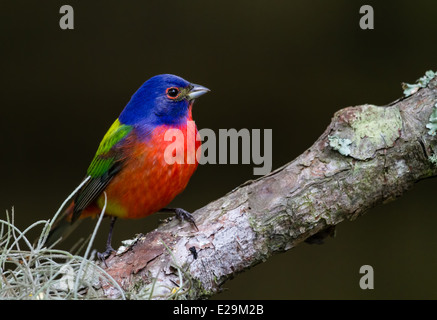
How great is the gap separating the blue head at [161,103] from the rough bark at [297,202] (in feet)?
2.14

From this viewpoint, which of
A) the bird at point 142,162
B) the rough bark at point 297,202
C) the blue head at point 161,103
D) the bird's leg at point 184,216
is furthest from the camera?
the blue head at point 161,103

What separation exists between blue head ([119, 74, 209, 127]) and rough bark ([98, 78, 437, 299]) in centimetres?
65

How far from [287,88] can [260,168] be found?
193 cm

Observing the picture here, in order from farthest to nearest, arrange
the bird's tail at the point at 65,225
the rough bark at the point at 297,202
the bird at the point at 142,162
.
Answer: the bird's tail at the point at 65,225, the bird at the point at 142,162, the rough bark at the point at 297,202

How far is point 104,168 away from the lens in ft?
10.2

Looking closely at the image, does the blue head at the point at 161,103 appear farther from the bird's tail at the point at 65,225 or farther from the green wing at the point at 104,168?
the bird's tail at the point at 65,225

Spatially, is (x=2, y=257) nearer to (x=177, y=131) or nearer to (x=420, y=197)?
(x=177, y=131)

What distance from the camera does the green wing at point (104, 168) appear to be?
308cm

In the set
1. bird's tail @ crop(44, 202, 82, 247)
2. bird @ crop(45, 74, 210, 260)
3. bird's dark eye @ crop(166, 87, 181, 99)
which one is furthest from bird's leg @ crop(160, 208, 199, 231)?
bird's tail @ crop(44, 202, 82, 247)

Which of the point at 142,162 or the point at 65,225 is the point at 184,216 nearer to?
the point at 142,162

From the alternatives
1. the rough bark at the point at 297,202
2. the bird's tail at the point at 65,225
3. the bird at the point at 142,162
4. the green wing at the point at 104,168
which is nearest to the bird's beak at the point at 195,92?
the bird at the point at 142,162

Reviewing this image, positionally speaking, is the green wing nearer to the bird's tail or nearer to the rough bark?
the bird's tail

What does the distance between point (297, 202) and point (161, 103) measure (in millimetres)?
968

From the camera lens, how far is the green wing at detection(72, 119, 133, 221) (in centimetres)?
308
